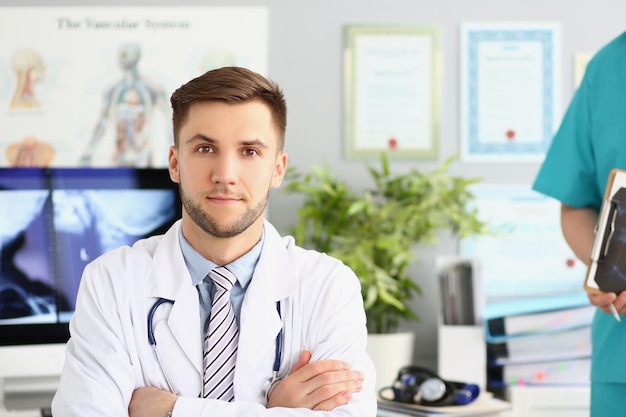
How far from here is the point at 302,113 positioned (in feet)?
8.53

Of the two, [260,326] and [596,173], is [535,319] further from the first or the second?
[260,326]

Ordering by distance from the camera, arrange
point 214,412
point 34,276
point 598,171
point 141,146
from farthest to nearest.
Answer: point 141,146 < point 34,276 < point 598,171 < point 214,412

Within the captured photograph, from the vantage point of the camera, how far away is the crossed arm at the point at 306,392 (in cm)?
124

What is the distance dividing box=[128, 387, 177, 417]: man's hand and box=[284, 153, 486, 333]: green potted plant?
106 centimetres

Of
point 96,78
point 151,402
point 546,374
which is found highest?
point 96,78

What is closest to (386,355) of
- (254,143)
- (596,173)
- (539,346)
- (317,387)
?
(539,346)

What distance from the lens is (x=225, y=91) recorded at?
4.09ft

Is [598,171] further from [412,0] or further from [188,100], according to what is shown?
[412,0]

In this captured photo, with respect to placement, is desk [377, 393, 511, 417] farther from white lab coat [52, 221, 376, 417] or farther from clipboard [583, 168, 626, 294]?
white lab coat [52, 221, 376, 417]

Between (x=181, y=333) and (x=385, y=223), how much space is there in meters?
1.15

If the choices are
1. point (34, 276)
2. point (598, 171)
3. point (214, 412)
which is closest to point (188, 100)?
point (214, 412)

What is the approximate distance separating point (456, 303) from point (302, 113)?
2.56 feet

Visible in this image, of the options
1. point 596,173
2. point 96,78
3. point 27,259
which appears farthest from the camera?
point 96,78

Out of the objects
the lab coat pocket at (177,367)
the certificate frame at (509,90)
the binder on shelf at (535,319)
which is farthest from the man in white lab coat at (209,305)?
the certificate frame at (509,90)
